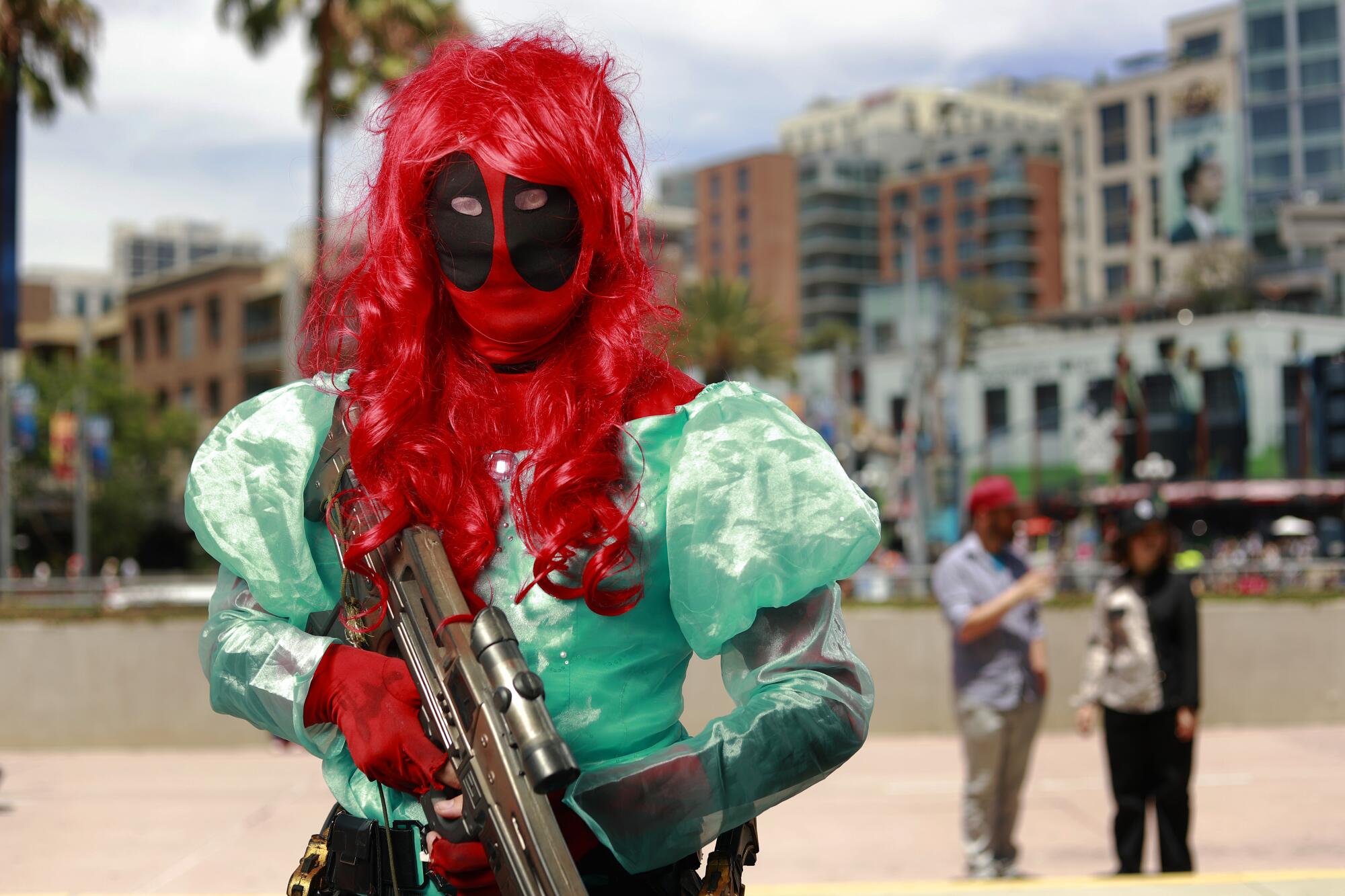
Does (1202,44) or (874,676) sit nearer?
(874,676)

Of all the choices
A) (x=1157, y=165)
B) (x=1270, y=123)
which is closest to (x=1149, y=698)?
(x=1270, y=123)

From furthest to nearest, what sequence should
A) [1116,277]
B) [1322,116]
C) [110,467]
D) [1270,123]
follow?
[1116,277]
[1270,123]
[1322,116]
[110,467]

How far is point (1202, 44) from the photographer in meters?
78.8

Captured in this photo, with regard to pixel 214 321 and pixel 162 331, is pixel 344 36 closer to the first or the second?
pixel 214 321

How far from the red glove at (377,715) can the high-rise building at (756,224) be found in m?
102

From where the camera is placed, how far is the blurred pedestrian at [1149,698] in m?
5.27

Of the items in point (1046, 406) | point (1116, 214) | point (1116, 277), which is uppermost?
point (1116, 214)

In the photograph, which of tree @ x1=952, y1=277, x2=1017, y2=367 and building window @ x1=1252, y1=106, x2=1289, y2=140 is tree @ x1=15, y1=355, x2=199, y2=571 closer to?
tree @ x1=952, y1=277, x2=1017, y2=367

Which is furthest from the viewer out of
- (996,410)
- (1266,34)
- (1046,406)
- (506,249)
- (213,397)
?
(1266,34)

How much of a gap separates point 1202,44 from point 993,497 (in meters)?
82.4

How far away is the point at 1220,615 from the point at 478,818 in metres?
10.3

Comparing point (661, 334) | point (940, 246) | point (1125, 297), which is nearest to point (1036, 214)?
Result: point (940, 246)

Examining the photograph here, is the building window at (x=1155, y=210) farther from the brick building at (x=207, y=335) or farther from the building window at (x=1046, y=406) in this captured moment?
the brick building at (x=207, y=335)

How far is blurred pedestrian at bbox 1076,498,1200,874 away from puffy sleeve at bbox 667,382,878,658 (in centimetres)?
424
